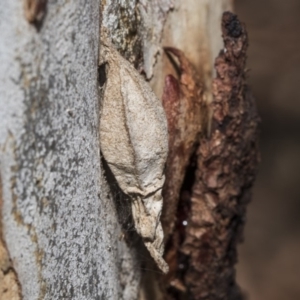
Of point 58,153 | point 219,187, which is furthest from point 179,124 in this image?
point 58,153

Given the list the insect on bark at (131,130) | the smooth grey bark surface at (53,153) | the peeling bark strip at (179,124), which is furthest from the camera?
the peeling bark strip at (179,124)

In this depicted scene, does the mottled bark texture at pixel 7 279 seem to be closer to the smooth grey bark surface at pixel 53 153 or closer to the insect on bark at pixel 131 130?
the smooth grey bark surface at pixel 53 153

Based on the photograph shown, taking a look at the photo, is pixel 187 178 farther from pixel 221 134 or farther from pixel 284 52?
pixel 284 52

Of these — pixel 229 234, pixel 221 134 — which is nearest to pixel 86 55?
pixel 221 134

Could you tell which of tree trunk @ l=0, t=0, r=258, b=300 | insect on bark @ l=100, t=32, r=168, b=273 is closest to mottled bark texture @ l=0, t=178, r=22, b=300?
tree trunk @ l=0, t=0, r=258, b=300

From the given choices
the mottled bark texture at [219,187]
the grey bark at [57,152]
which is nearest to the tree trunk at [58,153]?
the grey bark at [57,152]

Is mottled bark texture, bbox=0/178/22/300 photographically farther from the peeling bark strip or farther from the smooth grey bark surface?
the peeling bark strip
